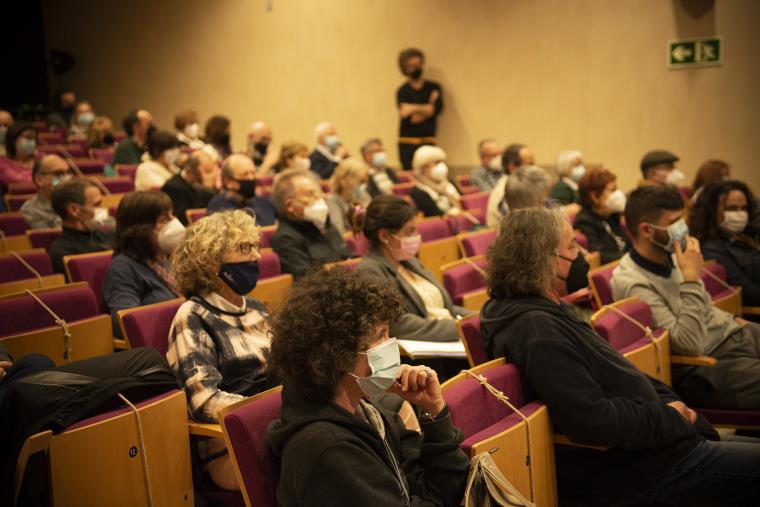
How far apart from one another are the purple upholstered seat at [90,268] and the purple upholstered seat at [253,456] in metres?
2.14

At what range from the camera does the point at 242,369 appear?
255 cm

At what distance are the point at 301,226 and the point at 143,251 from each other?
1.11 m

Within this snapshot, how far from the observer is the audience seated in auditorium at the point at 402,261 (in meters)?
3.51

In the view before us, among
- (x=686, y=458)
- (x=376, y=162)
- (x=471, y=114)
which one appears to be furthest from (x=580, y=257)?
(x=471, y=114)

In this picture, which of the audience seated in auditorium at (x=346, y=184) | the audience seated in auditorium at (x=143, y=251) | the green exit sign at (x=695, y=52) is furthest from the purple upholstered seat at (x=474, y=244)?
the green exit sign at (x=695, y=52)

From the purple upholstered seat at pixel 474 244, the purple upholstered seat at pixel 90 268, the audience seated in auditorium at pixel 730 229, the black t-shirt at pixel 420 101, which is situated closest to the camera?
the purple upholstered seat at pixel 90 268

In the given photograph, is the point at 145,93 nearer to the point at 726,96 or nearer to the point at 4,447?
the point at 726,96

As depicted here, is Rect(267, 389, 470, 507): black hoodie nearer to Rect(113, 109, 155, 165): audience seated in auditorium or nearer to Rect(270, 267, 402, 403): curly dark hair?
Rect(270, 267, 402, 403): curly dark hair

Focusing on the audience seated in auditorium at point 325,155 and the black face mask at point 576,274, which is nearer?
the black face mask at point 576,274

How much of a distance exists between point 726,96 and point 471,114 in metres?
2.83

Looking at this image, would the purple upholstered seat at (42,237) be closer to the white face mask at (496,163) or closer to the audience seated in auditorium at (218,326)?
the audience seated in auditorium at (218,326)

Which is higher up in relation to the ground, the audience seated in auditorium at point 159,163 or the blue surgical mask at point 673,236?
the audience seated in auditorium at point 159,163

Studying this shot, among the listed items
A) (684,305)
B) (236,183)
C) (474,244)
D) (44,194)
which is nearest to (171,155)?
(44,194)

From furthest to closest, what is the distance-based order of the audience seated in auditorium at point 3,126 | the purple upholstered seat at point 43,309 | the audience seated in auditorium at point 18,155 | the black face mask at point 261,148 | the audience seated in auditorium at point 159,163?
the audience seated in auditorium at point 3,126 < the black face mask at point 261,148 < the audience seated in auditorium at point 18,155 < the audience seated in auditorium at point 159,163 < the purple upholstered seat at point 43,309
